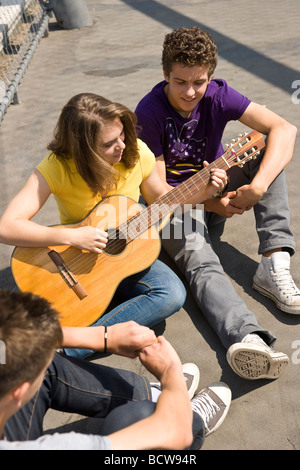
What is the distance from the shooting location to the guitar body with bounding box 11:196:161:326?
270cm

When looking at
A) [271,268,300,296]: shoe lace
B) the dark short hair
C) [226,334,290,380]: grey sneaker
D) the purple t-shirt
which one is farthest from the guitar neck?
the dark short hair

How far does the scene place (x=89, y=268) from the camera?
277 centimetres

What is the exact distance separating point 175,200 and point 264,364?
41.5 inches

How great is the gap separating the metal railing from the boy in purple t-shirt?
9.56 ft

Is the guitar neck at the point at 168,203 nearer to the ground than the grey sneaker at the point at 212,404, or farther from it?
farther from it

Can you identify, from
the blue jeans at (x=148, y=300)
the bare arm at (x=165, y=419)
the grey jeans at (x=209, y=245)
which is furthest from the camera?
the grey jeans at (x=209, y=245)

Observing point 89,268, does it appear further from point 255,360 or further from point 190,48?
point 190,48

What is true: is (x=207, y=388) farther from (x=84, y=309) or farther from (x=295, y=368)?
(x=84, y=309)

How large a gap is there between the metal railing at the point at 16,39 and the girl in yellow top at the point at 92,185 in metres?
3.09

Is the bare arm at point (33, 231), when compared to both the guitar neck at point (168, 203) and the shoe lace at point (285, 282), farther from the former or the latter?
the shoe lace at point (285, 282)

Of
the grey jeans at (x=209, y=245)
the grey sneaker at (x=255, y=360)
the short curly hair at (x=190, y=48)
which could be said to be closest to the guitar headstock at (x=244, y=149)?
the grey jeans at (x=209, y=245)

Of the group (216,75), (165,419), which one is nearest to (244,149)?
(165,419)

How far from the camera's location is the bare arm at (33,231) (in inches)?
106
